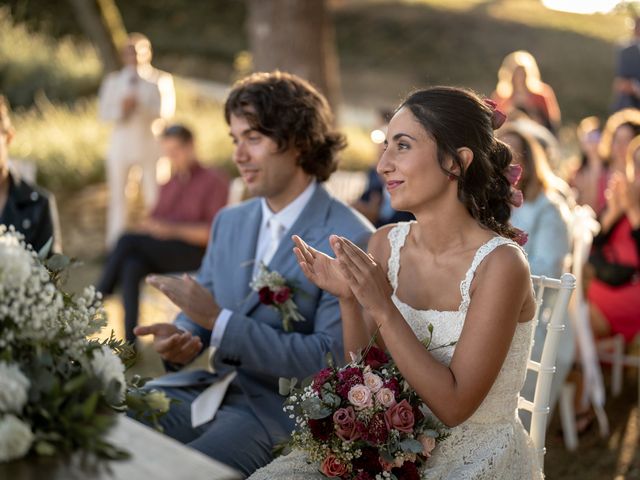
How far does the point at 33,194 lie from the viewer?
12.4ft

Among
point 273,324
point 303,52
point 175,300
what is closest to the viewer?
point 175,300

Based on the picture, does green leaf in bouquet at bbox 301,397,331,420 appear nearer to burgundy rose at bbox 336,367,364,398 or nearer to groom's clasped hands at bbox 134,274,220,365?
burgundy rose at bbox 336,367,364,398

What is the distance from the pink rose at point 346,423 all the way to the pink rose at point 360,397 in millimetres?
27

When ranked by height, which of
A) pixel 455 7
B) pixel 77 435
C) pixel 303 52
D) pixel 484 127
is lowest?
pixel 77 435

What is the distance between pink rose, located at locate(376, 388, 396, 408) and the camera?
2.23 metres

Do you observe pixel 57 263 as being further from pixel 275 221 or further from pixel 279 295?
pixel 275 221

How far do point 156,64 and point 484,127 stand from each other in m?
19.6

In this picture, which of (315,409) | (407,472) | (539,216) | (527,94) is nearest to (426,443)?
(407,472)

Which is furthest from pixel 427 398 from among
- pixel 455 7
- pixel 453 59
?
pixel 455 7

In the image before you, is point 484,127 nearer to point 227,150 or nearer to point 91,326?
point 91,326

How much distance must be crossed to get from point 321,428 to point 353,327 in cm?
36

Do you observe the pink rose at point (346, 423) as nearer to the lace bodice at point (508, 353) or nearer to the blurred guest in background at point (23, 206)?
the lace bodice at point (508, 353)

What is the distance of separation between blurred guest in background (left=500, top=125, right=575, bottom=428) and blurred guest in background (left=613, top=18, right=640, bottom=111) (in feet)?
13.8

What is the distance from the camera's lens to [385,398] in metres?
2.23
